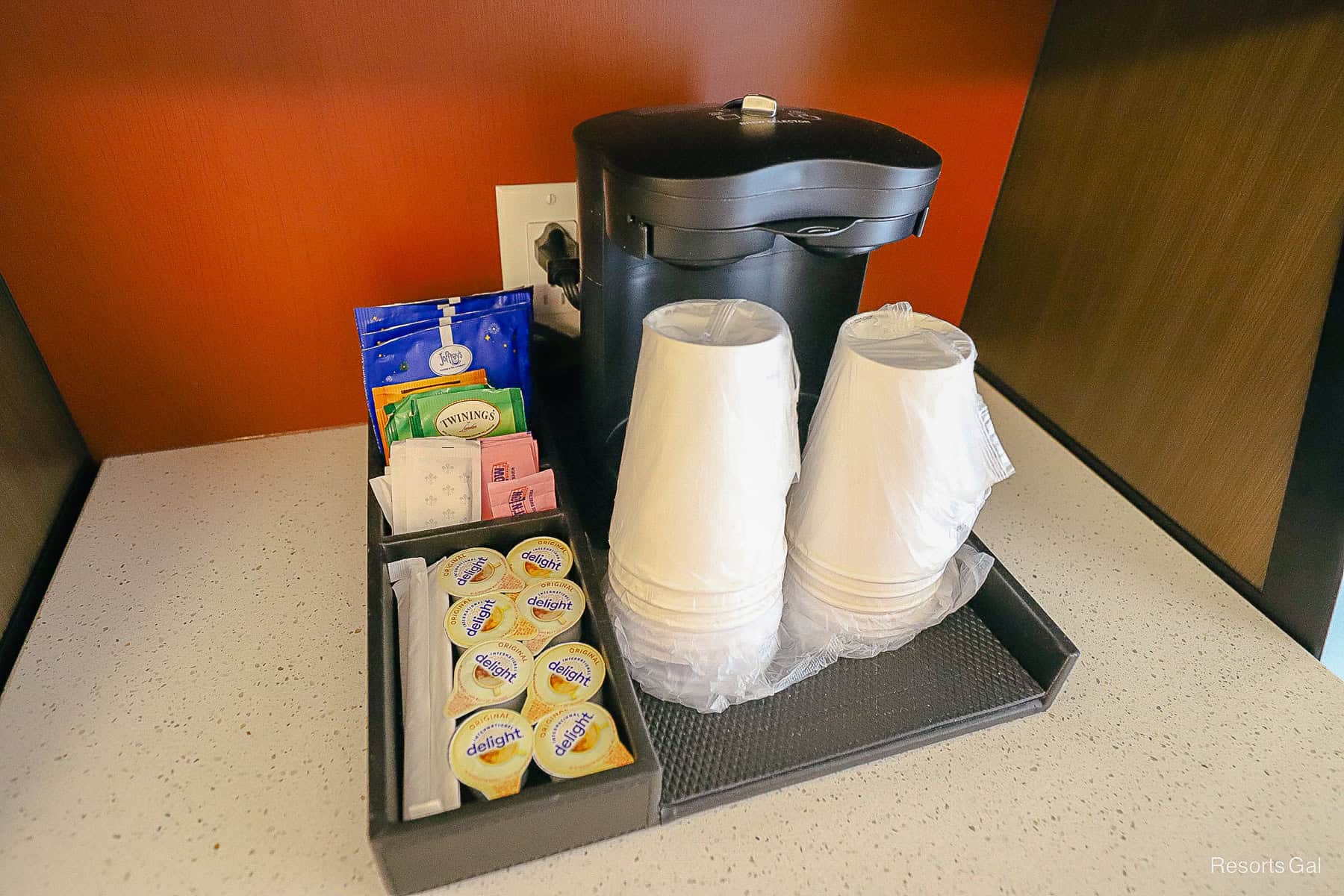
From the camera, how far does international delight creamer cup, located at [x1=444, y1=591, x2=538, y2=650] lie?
0.57 metres

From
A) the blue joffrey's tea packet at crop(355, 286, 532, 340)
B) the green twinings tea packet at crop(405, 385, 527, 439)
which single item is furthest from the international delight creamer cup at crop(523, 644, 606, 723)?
the blue joffrey's tea packet at crop(355, 286, 532, 340)

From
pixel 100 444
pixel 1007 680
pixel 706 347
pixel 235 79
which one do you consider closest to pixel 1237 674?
pixel 1007 680

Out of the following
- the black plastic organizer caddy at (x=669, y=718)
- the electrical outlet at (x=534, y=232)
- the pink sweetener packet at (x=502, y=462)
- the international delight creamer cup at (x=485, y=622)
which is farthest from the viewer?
the electrical outlet at (x=534, y=232)

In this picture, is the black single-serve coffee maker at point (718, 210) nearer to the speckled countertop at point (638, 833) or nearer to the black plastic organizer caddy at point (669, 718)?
the black plastic organizer caddy at point (669, 718)

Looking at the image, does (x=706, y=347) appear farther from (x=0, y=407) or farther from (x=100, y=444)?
(x=100, y=444)

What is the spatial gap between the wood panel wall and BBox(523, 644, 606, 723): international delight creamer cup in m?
0.66

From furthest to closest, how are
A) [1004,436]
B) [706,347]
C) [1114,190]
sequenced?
[1004,436] → [1114,190] → [706,347]

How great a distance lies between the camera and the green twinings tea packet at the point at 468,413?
2.37 ft

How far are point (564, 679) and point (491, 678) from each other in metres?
0.05

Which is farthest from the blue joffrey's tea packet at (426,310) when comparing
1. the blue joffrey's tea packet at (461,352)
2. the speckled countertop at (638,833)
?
the speckled countertop at (638,833)

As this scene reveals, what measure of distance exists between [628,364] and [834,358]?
0.69 feet

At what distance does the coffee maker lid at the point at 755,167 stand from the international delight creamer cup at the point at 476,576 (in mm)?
311

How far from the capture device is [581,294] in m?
0.69

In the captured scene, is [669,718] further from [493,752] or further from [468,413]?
[468,413]
